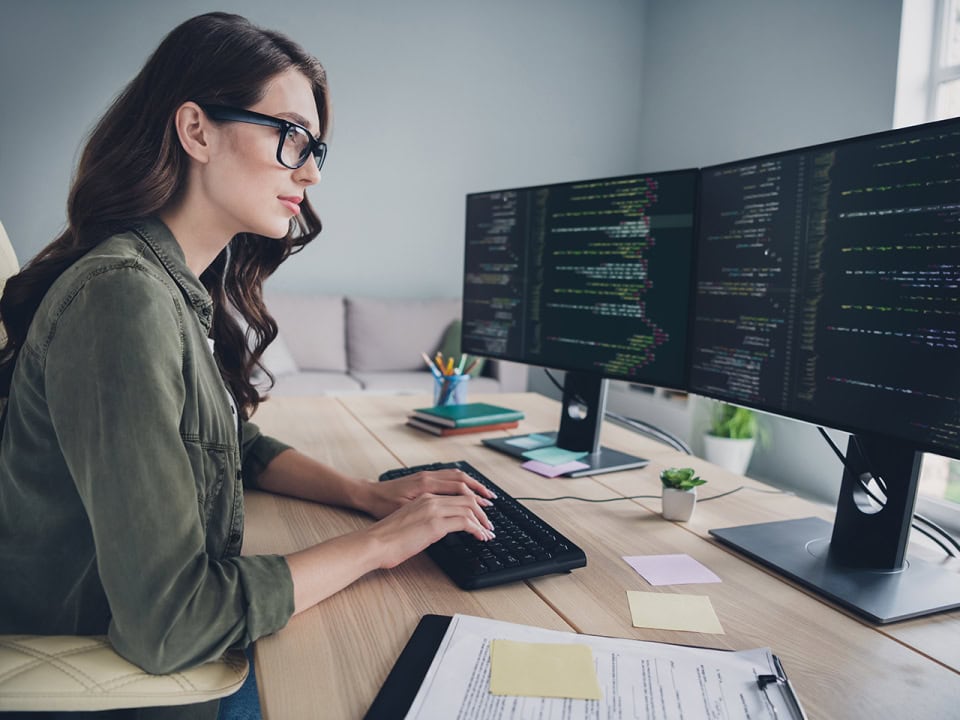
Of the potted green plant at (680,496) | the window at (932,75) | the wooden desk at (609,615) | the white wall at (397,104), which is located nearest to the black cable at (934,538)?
the wooden desk at (609,615)

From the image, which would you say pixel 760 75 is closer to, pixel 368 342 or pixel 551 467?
pixel 368 342

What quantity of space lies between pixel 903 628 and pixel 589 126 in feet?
14.7

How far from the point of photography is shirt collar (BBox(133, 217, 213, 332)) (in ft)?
2.72

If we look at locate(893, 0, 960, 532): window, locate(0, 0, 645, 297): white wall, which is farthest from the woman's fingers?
locate(0, 0, 645, 297): white wall

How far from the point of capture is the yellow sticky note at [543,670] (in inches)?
22.7

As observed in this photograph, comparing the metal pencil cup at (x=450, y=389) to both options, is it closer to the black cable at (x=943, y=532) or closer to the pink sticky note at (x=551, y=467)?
the pink sticky note at (x=551, y=467)

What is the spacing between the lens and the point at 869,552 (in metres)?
0.86

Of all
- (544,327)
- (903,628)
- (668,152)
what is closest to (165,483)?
(903,628)

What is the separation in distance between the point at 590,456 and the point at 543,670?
0.74 meters

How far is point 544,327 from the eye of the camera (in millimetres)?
1401

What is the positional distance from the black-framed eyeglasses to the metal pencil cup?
30.5 inches

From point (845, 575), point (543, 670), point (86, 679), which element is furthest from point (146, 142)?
point (845, 575)

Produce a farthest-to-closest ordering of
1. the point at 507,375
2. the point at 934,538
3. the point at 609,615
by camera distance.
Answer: the point at 507,375
the point at 934,538
the point at 609,615

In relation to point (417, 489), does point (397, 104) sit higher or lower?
higher
